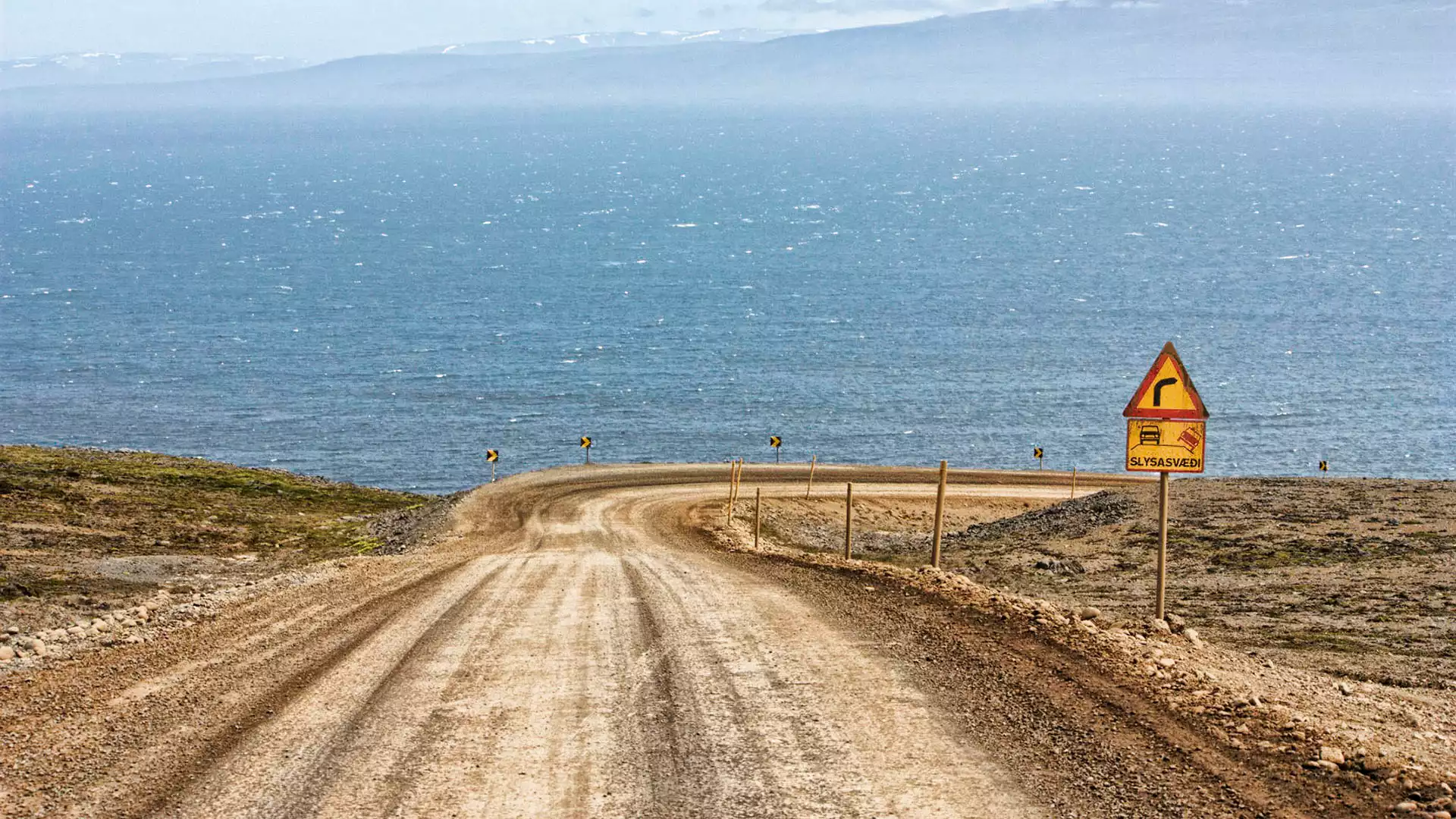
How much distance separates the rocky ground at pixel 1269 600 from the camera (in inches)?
483

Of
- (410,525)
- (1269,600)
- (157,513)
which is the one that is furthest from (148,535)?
(1269,600)

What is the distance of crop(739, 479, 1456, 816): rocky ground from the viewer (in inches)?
483

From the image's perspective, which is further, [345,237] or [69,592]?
[345,237]

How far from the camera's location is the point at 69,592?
23656 millimetres

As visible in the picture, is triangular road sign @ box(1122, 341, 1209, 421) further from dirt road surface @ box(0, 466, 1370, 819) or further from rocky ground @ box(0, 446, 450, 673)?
rocky ground @ box(0, 446, 450, 673)

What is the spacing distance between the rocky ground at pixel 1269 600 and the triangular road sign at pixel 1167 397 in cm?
245

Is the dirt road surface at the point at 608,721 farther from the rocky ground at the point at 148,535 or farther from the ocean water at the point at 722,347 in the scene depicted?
the ocean water at the point at 722,347

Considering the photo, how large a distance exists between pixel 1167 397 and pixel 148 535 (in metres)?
25.9

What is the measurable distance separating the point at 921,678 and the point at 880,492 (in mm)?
35599

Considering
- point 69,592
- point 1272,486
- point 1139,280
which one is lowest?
point 69,592

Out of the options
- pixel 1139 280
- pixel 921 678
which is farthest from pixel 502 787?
pixel 1139 280

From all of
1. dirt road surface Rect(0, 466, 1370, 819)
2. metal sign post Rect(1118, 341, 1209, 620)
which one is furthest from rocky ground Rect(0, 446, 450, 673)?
metal sign post Rect(1118, 341, 1209, 620)

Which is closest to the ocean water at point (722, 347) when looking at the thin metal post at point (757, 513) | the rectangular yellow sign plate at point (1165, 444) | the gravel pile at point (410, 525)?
the gravel pile at point (410, 525)

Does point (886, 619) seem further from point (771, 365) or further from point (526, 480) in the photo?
point (771, 365)
